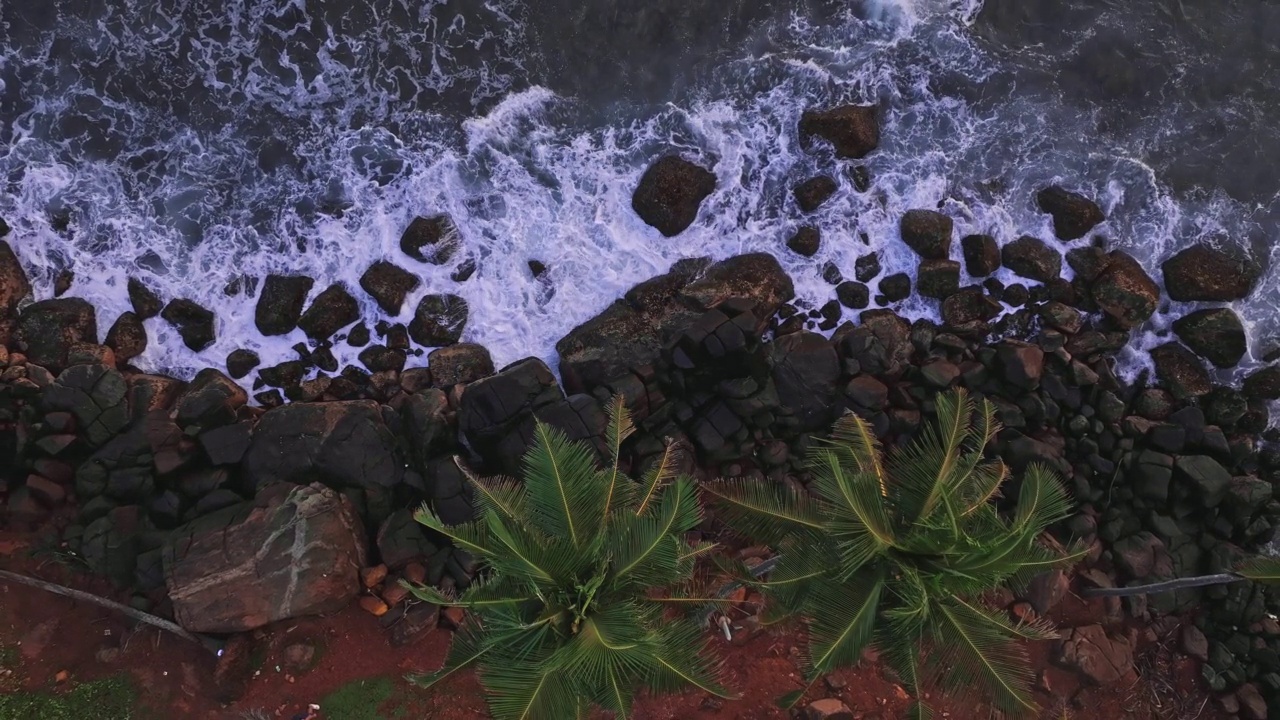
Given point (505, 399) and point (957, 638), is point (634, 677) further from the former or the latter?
point (505, 399)

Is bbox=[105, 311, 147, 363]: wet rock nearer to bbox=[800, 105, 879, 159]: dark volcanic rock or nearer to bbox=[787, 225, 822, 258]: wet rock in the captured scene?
bbox=[787, 225, 822, 258]: wet rock

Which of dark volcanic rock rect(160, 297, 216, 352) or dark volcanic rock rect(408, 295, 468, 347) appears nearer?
dark volcanic rock rect(160, 297, 216, 352)

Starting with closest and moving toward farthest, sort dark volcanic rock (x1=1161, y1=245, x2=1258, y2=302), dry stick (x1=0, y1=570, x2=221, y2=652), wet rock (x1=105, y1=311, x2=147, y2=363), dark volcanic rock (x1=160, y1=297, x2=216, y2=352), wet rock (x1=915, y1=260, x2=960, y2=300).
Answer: dry stick (x1=0, y1=570, x2=221, y2=652), wet rock (x1=105, y1=311, x2=147, y2=363), dark volcanic rock (x1=160, y1=297, x2=216, y2=352), wet rock (x1=915, y1=260, x2=960, y2=300), dark volcanic rock (x1=1161, y1=245, x2=1258, y2=302)

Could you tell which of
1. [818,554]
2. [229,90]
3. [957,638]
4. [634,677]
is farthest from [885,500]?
[229,90]

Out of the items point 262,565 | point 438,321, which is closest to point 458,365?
point 438,321

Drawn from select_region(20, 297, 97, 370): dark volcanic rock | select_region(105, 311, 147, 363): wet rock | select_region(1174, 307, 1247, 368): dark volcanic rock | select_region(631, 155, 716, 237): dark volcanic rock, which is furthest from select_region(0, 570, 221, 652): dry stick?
select_region(1174, 307, 1247, 368): dark volcanic rock

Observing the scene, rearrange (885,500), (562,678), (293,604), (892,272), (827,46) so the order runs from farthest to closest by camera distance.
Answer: (827,46)
(892,272)
(293,604)
(885,500)
(562,678)

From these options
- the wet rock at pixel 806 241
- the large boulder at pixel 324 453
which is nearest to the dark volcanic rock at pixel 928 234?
the wet rock at pixel 806 241
